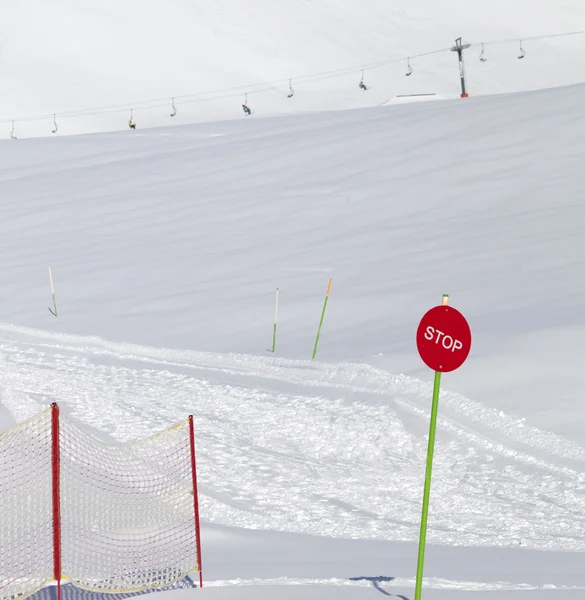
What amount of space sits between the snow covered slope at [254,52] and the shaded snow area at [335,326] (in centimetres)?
3790

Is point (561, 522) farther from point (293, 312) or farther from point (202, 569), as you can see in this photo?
point (293, 312)

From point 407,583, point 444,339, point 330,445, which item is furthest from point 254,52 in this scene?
point 444,339

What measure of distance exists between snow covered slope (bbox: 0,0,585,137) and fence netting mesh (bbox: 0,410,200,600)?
52.1 meters

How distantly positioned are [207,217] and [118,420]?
1045 centimetres

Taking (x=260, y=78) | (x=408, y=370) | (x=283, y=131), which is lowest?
(x=408, y=370)

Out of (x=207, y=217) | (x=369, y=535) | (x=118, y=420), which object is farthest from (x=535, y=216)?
(x=369, y=535)

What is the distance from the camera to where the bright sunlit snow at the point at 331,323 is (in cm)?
737

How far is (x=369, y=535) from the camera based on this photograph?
7387mm

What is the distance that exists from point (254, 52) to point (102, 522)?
68.4 metres

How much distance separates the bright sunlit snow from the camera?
7.37 meters

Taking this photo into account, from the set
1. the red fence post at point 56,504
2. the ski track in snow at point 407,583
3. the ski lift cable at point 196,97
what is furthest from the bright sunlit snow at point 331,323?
the ski lift cable at point 196,97

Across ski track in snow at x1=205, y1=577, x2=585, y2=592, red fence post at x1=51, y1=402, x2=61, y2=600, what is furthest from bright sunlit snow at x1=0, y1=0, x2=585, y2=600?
red fence post at x1=51, y1=402, x2=61, y2=600

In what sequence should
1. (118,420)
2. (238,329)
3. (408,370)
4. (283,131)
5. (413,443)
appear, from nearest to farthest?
(413,443) → (118,420) → (408,370) → (238,329) → (283,131)

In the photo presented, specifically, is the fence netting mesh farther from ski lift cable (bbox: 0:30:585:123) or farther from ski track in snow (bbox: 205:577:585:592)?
ski lift cable (bbox: 0:30:585:123)
